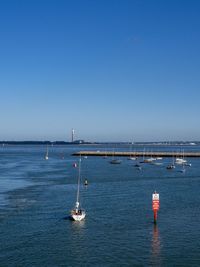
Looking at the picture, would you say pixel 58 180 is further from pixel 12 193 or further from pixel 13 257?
pixel 13 257

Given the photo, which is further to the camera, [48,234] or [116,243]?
[48,234]

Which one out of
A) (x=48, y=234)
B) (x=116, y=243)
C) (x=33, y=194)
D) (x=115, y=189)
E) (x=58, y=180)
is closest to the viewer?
(x=116, y=243)

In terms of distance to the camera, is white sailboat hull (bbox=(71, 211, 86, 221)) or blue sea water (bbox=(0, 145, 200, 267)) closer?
blue sea water (bbox=(0, 145, 200, 267))

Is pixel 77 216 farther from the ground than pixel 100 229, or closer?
farther from the ground

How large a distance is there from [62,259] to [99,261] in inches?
144

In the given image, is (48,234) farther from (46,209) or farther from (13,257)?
(46,209)

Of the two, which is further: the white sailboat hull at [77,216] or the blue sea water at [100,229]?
the white sailboat hull at [77,216]

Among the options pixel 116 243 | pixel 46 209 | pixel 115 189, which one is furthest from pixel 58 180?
pixel 116 243

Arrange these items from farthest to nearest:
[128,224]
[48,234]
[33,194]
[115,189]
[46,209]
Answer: [115,189], [33,194], [46,209], [128,224], [48,234]

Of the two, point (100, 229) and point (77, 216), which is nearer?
point (100, 229)

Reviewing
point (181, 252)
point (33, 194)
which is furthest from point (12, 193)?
point (181, 252)

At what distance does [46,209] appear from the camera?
69625mm

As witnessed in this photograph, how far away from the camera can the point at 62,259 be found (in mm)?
44156

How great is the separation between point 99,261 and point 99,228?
1285 cm
